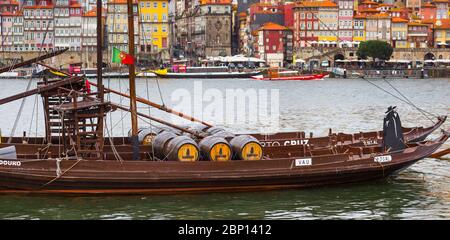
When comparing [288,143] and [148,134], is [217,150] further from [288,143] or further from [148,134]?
[288,143]

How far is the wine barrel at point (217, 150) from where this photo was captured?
979 inches

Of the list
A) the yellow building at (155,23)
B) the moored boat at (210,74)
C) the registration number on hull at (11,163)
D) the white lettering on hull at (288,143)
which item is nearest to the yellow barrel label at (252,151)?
the white lettering on hull at (288,143)

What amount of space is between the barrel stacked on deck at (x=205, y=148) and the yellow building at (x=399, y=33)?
126 meters

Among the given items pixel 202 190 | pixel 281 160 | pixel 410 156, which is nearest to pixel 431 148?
pixel 410 156

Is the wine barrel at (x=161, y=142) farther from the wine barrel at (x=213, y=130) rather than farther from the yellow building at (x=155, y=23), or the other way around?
the yellow building at (x=155, y=23)

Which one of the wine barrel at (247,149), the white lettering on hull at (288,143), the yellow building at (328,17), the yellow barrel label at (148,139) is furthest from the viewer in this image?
the yellow building at (328,17)

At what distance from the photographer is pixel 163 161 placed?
961 inches

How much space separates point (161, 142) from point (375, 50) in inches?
4458
